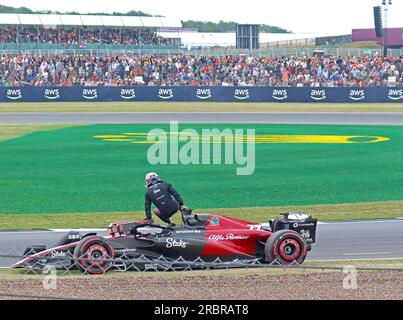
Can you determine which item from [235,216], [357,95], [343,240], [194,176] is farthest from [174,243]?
[357,95]

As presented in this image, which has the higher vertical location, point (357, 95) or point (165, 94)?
point (165, 94)

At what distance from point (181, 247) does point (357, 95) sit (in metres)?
→ 37.7

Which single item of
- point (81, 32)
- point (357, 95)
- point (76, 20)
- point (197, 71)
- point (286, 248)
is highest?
point (76, 20)

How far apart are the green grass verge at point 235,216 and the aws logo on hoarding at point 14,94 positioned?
3211cm

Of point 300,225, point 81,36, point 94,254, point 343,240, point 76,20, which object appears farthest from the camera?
point 76,20

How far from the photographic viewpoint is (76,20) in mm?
82562

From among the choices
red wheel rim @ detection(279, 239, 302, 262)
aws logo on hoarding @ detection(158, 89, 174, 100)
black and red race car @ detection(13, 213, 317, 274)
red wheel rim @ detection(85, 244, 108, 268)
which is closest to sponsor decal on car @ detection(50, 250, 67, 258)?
black and red race car @ detection(13, 213, 317, 274)

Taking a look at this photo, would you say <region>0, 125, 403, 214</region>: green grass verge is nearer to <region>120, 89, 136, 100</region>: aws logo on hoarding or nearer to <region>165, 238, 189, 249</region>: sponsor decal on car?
<region>165, 238, 189, 249</region>: sponsor decal on car

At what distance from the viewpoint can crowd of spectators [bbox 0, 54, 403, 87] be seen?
52.8 m

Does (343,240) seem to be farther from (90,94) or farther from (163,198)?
(90,94)

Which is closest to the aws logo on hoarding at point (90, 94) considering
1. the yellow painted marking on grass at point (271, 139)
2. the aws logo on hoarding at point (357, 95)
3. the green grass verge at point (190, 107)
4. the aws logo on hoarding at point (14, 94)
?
the green grass verge at point (190, 107)

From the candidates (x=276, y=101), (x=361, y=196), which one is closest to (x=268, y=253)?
(x=361, y=196)

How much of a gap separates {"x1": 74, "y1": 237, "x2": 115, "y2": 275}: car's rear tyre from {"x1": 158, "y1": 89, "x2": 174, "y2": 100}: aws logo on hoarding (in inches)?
1508
